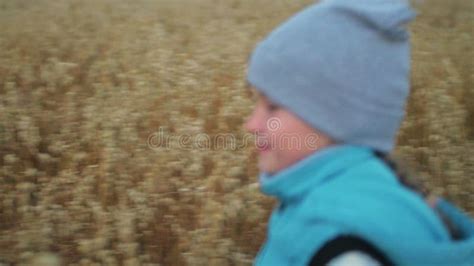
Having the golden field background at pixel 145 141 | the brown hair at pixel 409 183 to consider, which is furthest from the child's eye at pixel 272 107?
the golden field background at pixel 145 141

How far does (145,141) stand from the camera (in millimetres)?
2922

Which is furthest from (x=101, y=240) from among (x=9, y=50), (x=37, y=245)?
(x=9, y=50)

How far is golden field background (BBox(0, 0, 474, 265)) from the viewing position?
7.45ft

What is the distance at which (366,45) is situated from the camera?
1.21m

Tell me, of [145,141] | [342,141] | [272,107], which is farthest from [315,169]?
[145,141]

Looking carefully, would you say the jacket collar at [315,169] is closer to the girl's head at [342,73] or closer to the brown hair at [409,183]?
the girl's head at [342,73]

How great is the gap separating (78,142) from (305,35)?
194cm

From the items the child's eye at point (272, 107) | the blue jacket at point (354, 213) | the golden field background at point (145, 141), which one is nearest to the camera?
the blue jacket at point (354, 213)

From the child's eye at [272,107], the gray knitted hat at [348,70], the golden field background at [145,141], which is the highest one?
the gray knitted hat at [348,70]

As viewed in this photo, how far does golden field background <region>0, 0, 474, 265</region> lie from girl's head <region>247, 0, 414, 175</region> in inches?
39.2

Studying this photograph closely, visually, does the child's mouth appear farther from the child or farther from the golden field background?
the golden field background

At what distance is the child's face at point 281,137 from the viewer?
1.27 meters

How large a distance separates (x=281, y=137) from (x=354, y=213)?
0.29m

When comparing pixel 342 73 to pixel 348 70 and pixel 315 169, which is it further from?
pixel 315 169
